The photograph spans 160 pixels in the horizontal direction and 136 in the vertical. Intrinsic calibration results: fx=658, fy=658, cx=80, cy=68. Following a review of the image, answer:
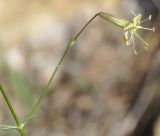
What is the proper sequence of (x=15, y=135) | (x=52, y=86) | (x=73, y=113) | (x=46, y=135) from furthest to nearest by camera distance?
(x=52, y=86) < (x=73, y=113) < (x=46, y=135) < (x=15, y=135)

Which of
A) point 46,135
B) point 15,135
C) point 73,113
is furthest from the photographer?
point 73,113

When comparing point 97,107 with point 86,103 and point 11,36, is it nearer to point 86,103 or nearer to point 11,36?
point 86,103

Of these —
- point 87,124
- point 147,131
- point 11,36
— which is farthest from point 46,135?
point 11,36

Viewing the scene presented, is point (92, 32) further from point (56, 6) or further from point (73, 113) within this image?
point (73, 113)

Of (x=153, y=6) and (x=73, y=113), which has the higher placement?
(x=153, y=6)

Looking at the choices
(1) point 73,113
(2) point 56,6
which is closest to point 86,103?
(1) point 73,113

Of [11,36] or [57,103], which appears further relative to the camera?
[11,36]

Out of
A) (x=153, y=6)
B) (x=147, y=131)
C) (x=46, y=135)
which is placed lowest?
(x=46, y=135)
